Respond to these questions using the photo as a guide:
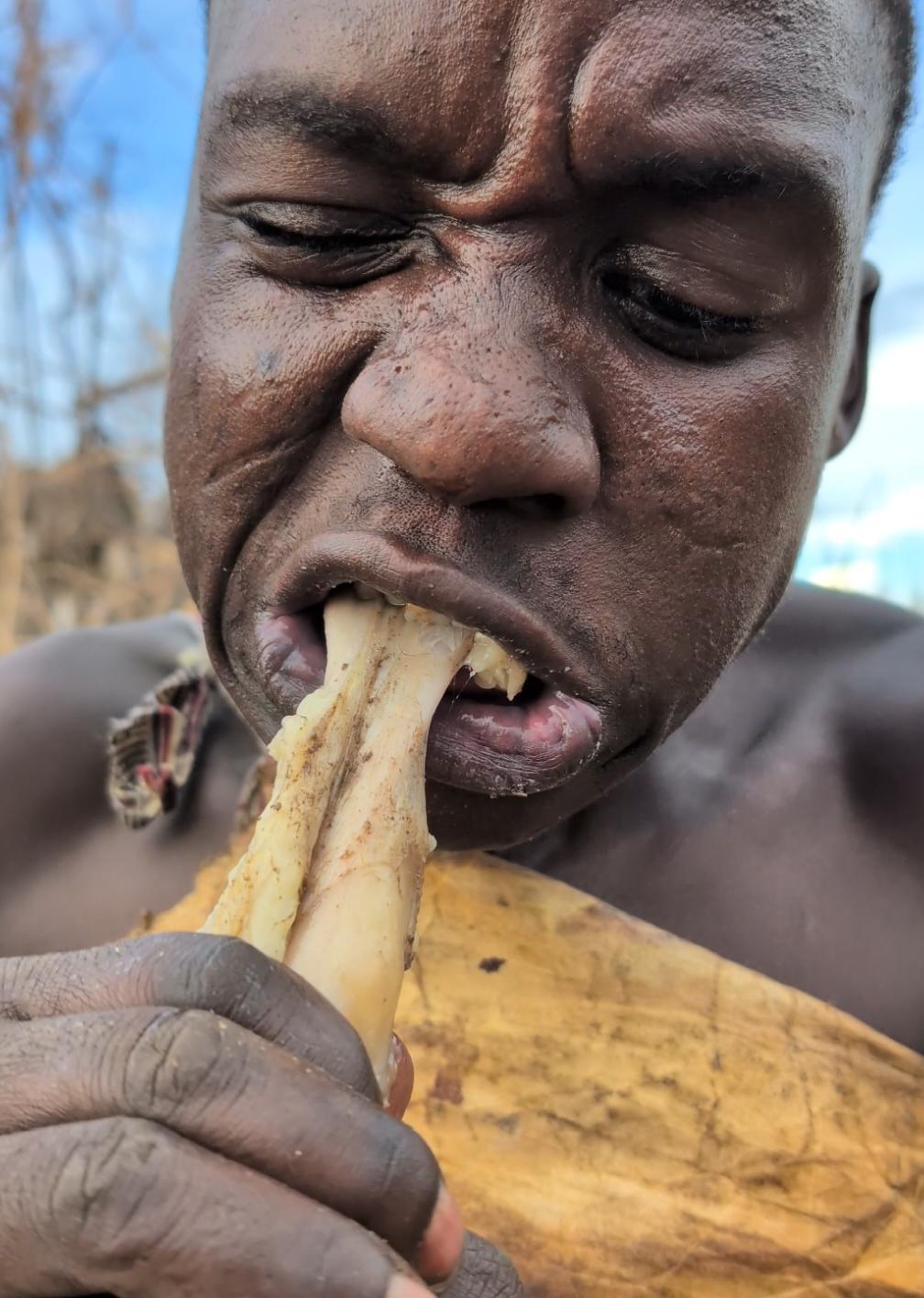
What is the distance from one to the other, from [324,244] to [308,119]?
122mm

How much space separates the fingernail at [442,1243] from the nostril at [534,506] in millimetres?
606

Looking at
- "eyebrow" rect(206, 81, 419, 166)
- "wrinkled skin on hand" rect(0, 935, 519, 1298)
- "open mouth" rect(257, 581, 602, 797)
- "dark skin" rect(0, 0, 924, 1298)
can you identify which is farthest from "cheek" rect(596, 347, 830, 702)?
"wrinkled skin on hand" rect(0, 935, 519, 1298)

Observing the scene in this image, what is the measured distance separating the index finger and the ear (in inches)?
50.3

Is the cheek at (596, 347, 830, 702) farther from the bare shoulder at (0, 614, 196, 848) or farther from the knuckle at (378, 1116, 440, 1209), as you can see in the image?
the bare shoulder at (0, 614, 196, 848)

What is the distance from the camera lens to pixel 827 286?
4.10ft

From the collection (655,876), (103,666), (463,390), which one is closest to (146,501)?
(103,666)

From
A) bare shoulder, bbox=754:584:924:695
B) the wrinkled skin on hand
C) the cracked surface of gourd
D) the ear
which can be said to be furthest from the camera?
bare shoulder, bbox=754:584:924:695

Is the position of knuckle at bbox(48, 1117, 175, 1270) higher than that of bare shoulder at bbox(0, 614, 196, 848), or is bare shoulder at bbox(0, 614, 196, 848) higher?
knuckle at bbox(48, 1117, 175, 1270)

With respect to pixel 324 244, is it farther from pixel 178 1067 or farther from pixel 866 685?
pixel 866 685

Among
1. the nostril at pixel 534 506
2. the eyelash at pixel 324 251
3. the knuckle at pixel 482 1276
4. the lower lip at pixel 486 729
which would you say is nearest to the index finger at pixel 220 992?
the knuckle at pixel 482 1276

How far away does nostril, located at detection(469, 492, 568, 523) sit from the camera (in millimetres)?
1082

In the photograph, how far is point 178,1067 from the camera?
27.2 inches

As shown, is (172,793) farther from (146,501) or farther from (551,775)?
(146,501)

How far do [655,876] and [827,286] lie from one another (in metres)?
0.91
